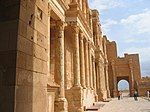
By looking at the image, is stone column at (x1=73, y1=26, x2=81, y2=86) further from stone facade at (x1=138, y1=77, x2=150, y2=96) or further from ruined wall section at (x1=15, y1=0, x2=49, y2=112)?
stone facade at (x1=138, y1=77, x2=150, y2=96)

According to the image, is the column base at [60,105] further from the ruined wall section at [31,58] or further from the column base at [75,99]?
the ruined wall section at [31,58]

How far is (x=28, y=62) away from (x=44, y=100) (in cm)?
96

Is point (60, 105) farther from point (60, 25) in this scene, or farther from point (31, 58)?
point (31, 58)

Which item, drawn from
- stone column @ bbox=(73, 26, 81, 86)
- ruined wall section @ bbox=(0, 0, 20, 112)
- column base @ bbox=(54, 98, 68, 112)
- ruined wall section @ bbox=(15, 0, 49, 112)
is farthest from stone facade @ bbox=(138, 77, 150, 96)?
ruined wall section @ bbox=(0, 0, 20, 112)

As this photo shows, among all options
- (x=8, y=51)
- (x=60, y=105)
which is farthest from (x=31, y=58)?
(x=60, y=105)

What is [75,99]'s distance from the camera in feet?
49.4

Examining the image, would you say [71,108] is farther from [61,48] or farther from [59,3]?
[59,3]

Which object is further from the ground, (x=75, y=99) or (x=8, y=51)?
(x=8, y=51)

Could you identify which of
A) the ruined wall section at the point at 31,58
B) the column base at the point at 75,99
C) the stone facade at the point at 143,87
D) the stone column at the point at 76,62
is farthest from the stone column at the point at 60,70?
the stone facade at the point at 143,87

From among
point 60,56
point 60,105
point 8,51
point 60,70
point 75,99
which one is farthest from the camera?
point 75,99

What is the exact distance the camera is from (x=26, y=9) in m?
4.21

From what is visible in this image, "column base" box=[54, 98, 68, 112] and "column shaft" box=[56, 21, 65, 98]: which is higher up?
"column shaft" box=[56, 21, 65, 98]

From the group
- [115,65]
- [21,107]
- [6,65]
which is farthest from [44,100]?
[115,65]

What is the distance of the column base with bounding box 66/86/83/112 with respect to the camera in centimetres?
1490
